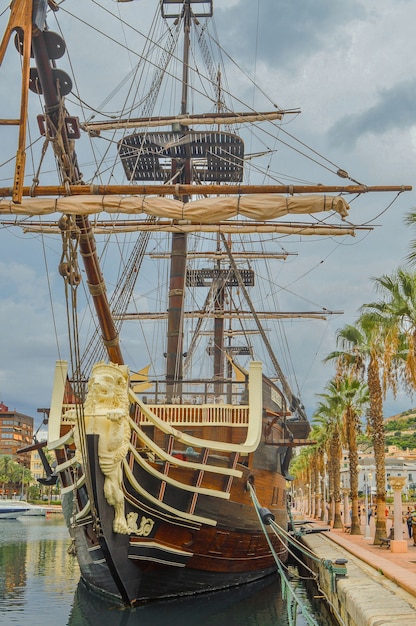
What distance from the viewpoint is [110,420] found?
40.8ft

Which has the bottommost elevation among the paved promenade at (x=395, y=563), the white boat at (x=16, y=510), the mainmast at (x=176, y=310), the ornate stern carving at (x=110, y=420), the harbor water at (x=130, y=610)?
the white boat at (x=16, y=510)

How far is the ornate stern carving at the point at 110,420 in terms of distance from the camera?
12.4 metres

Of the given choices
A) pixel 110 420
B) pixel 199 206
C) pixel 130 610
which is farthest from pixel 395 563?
pixel 199 206

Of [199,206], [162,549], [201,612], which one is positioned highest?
[199,206]

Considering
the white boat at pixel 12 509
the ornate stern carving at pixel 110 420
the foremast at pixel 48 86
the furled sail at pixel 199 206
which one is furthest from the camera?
the white boat at pixel 12 509

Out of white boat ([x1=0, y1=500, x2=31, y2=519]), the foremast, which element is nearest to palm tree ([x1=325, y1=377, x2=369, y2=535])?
the foremast

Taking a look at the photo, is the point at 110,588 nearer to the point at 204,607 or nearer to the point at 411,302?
the point at 204,607

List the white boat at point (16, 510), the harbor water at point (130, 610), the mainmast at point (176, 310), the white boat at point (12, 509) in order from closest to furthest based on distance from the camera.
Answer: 1. the harbor water at point (130, 610)
2. the mainmast at point (176, 310)
3. the white boat at point (12, 509)
4. the white boat at point (16, 510)

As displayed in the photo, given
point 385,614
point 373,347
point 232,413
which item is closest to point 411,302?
point 373,347

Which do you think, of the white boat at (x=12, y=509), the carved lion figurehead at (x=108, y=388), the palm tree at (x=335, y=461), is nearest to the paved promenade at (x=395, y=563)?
the carved lion figurehead at (x=108, y=388)

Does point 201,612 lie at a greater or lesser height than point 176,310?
lesser

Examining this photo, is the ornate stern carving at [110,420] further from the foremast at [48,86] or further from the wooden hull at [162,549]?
the foremast at [48,86]

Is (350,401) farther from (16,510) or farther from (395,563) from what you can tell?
(16,510)

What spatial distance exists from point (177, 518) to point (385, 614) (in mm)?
5441
